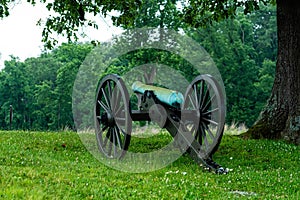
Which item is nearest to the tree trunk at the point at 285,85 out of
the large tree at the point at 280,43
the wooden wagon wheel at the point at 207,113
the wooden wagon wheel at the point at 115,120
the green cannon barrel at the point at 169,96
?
the large tree at the point at 280,43

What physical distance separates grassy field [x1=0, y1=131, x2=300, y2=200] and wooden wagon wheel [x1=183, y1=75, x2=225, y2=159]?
0.55 m

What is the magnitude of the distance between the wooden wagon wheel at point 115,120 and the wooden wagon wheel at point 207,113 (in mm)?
1359

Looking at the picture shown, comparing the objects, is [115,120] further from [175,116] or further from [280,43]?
[280,43]

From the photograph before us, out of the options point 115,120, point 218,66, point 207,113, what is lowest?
point 115,120

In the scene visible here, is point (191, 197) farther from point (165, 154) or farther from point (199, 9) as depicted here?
point (199, 9)

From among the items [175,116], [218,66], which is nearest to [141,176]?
[175,116]

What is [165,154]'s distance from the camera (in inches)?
439

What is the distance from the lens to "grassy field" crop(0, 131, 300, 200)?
668 centimetres

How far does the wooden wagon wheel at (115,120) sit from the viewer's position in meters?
9.65

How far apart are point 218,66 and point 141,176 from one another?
4098cm

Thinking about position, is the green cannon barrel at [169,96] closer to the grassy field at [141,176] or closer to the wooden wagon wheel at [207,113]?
the wooden wagon wheel at [207,113]

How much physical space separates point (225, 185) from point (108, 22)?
25.9 feet

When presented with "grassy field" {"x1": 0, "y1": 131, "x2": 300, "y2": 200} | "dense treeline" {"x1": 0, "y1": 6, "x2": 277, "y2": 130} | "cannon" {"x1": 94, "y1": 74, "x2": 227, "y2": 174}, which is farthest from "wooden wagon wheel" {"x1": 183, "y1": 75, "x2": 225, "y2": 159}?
"dense treeline" {"x1": 0, "y1": 6, "x2": 277, "y2": 130}

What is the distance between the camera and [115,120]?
10.2m
